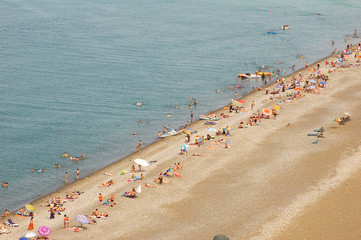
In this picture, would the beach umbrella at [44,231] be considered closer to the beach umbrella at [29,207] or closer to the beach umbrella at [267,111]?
the beach umbrella at [29,207]

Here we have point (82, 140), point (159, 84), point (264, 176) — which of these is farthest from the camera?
point (159, 84)

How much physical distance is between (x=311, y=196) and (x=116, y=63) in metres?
54.5

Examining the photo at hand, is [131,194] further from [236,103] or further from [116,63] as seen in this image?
[116,63]

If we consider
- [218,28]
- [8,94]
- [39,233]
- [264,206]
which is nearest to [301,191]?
[264,206]

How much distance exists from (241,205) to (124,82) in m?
42.2

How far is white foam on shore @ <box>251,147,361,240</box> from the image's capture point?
34.1 meters

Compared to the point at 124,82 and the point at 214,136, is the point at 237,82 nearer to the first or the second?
the point at 124,82

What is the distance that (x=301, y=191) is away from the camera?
39.3 meters

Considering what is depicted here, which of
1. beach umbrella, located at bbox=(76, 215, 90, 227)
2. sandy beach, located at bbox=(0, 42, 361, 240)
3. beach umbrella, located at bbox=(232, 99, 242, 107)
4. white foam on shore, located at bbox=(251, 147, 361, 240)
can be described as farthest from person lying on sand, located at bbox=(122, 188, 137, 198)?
beach umbrella, located at bbox=(232, 99, 242, 107)

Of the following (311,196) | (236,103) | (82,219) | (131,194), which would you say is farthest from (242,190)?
(236,103)

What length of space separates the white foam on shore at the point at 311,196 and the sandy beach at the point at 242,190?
7 cm

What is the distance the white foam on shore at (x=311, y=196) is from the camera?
34094 millimetres

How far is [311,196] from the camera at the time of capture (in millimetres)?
38188

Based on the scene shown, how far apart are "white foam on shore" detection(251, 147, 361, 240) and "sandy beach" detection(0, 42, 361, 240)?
0.22ft
